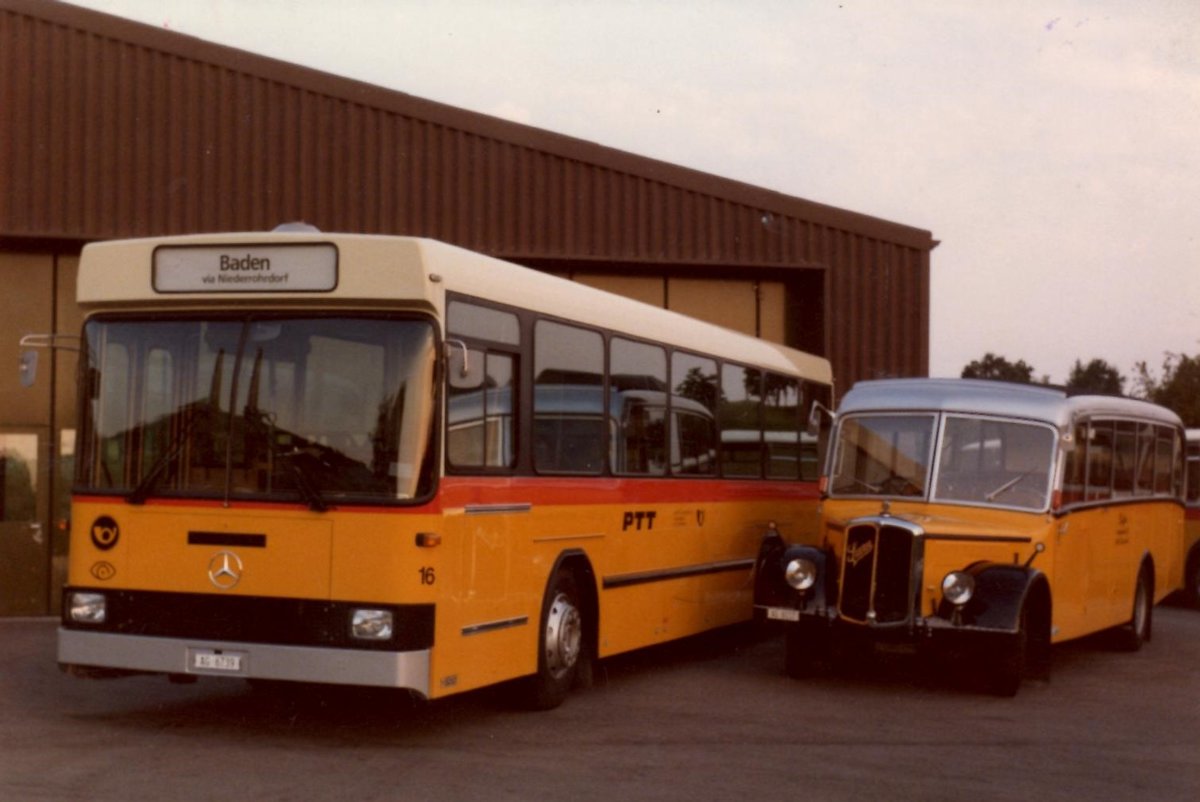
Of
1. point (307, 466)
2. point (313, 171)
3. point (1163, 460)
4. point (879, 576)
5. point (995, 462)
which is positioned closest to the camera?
point (307, 466)

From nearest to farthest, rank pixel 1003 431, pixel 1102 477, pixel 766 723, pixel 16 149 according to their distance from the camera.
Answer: pixel 766 723 → pixel 1003 431 → pixel 1102 477 → pixel 16 149

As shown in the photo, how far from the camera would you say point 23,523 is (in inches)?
776

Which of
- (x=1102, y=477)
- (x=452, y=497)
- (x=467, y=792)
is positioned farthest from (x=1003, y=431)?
(x=467, y=792)

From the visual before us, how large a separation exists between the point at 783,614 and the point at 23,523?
34.2 ft

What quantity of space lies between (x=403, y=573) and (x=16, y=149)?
12.1m

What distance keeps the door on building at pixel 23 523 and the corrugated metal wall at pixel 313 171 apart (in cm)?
252

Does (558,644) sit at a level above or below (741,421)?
below

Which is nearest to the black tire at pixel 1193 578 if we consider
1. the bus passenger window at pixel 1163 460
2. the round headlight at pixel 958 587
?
the bus passenger window at pixel 1163 460

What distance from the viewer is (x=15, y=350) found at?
19.8 m

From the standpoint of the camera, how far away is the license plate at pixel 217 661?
9.55m

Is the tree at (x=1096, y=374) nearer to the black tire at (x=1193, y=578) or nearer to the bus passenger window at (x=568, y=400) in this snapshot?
the black tire at (x=1193, y=578)

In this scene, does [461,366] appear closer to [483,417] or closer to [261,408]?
[483,417]

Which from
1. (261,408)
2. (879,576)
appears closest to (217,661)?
(261,408)

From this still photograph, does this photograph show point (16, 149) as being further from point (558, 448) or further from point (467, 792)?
point (467, 792)
